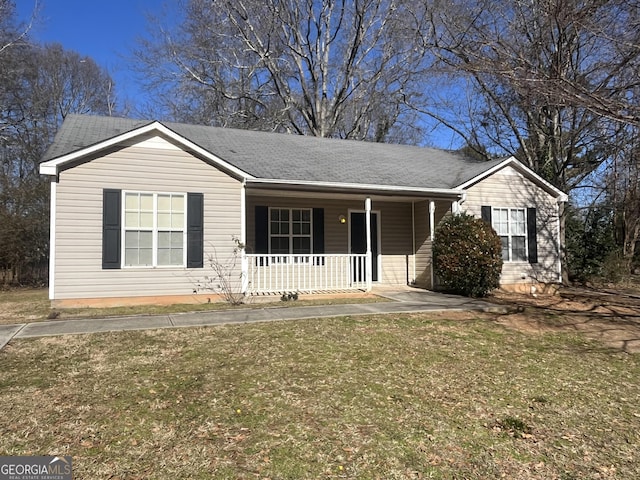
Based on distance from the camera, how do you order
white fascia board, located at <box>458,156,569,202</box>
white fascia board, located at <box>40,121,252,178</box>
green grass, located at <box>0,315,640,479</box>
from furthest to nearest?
white fascia board, located at <box>458,156,569,202</box> → white fascia board, located at <box>40,121,252,178</box> → green grass, located at <box>0,315,640,479</box>

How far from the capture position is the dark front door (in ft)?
41.9

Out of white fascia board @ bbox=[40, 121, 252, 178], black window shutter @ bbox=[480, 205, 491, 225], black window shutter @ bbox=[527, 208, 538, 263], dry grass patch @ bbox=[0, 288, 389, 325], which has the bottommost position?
dry grass patch @ bbox=[0, 288, 389, 325]

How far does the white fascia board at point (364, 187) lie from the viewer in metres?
10.1

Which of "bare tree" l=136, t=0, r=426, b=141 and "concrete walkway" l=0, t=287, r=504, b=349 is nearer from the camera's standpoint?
"concrete walkway" l=0, t=287, r=504, b=349

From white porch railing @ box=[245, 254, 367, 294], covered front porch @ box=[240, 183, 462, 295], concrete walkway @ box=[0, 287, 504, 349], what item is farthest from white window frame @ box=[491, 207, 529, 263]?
white porch railing @ box=[245, 254, 367, 294]

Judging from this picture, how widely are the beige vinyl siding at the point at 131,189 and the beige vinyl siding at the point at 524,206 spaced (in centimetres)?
706

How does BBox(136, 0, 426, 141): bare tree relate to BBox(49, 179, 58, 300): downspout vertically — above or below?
above

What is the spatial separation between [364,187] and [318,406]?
7.63 meters

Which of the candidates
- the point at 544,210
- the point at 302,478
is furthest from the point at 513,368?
the point at 544,210

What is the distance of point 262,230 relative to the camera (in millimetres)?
11445

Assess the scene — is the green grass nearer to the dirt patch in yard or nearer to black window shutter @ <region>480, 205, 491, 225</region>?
the dirt patch in yard

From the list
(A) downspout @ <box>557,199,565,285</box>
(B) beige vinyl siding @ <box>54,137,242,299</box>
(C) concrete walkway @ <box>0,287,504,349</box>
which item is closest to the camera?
(C) concrete walkway @ <box>0,287,504,349</box>

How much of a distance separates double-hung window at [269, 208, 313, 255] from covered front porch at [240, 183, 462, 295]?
0.09ft

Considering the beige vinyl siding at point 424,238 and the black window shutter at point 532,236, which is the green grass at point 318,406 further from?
the black window shutter at point 532,236
